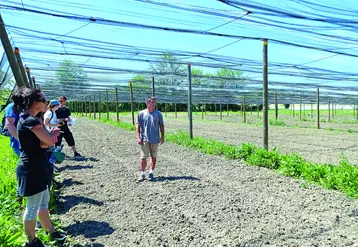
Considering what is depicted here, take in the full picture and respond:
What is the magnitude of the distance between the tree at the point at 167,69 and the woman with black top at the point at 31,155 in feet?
29.0

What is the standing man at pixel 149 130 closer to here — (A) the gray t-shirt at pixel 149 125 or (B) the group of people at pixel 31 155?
(A) the gray t-shirt at pixel 149 125

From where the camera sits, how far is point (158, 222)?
3.53 metres

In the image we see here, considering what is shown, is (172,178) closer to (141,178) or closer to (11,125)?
(141,178)

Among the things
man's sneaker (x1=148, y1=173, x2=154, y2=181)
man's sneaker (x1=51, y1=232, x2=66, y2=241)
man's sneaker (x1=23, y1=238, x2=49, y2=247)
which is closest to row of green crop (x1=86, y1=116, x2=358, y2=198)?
man's sneaker (x1=148, y1=173, x2=154, y2=181)

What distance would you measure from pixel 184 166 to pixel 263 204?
2.66 metres

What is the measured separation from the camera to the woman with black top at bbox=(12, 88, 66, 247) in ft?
8.53

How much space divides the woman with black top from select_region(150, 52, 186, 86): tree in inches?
348

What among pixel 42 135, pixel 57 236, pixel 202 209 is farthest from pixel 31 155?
pixel 202 209

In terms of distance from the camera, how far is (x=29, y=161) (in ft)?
8.65

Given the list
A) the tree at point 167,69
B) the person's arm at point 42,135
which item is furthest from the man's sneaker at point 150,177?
the tree at point 167,69

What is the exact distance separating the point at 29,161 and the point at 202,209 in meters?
2.12

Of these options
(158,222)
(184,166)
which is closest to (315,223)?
(158,222)

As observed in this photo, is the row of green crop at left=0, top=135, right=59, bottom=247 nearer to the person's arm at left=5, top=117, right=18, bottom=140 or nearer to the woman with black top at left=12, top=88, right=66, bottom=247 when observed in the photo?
the woman with black top at left=12, top=88, right=66, bottom=247

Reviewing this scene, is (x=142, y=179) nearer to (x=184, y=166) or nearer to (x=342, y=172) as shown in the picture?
(x=184, y=166)
